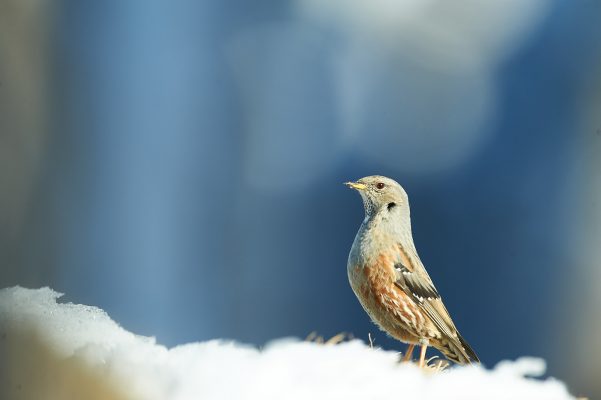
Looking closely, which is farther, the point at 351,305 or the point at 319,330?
the point at 351,305

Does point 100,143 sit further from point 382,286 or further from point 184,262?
point 382,286

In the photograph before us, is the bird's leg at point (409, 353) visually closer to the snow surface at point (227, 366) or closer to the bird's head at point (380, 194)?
the snow surface at point (227, 366)

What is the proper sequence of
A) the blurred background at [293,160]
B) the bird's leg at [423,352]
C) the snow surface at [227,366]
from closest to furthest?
the snow surface at [227,366], the blurred background at [293,160], the bird's leg at [423,352]

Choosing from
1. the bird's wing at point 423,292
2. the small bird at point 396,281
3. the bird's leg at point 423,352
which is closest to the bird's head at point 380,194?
the small bird at point 396,281

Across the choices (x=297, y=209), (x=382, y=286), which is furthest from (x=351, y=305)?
(x=297, y=209)

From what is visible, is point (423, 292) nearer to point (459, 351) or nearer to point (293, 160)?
point (459, 351)

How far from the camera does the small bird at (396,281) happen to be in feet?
4.17

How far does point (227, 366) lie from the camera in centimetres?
103

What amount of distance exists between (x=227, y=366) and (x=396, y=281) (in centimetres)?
40

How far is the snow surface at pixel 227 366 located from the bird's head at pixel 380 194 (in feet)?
0.97

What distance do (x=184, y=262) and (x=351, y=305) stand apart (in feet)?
1.02

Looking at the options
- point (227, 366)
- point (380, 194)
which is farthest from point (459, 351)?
point (227, 366)

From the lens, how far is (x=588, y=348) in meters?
1.30

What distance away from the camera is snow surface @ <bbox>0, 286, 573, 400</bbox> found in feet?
3.22
